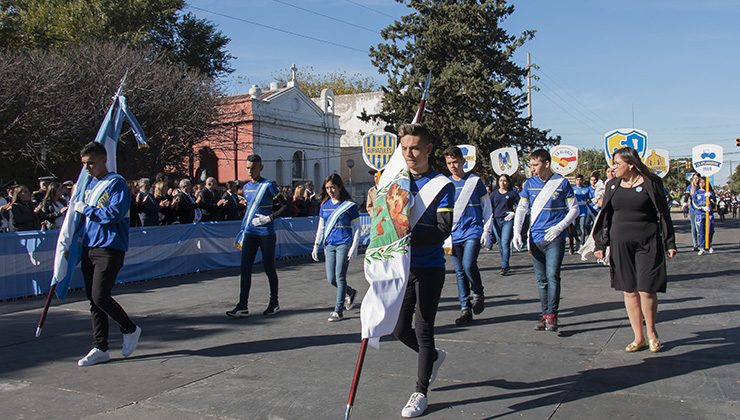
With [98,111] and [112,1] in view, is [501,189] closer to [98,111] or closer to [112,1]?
[98,111]

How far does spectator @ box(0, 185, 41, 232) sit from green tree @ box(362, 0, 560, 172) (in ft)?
72.5

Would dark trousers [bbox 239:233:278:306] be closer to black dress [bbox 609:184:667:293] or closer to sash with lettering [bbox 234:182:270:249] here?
sash with lettering [bbox 234:182:270:249]

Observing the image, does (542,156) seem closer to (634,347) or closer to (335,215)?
(634,347)

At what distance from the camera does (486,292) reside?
33.2 ft

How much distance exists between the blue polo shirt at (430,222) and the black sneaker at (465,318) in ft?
10.4

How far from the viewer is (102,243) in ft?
19.5

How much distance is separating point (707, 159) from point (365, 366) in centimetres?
1480

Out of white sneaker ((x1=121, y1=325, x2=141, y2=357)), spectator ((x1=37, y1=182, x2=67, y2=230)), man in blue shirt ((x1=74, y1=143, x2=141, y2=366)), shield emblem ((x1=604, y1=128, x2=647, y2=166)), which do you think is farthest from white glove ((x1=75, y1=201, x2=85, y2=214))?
shield emblem ((x1=604, y1=128, x2=647, y2=166))

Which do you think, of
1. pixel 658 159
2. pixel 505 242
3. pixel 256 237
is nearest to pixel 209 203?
pixel 505 242

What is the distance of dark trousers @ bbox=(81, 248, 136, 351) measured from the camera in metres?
5.92

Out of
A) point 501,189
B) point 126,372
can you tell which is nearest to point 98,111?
point 501,189

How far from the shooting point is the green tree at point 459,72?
1235 inches

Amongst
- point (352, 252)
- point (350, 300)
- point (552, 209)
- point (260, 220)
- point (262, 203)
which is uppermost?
point (262, 203)

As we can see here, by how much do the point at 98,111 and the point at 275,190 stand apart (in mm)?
24020
